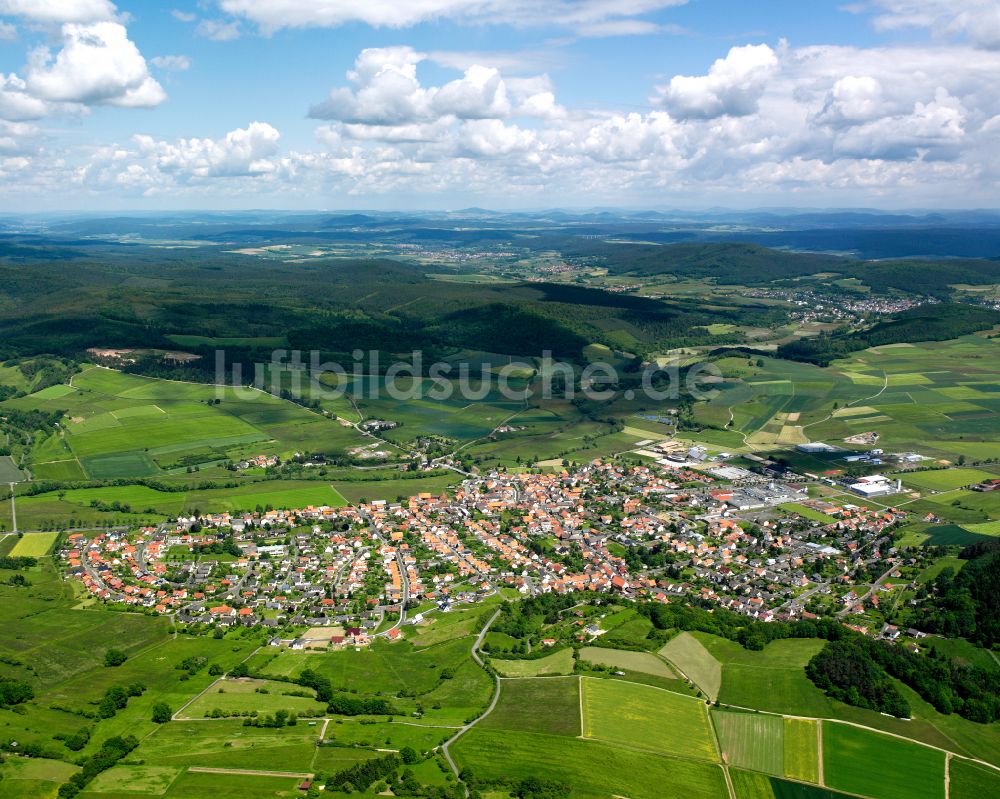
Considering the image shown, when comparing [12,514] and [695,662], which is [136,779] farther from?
[12,514]

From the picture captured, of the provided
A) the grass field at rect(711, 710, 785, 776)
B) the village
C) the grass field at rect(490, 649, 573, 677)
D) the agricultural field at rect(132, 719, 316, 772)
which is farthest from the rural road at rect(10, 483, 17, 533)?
the grass field at rect(711, 710, 785, 776)

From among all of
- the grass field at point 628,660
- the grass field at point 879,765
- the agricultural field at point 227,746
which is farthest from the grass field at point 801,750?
the agricultural field at point 227,746

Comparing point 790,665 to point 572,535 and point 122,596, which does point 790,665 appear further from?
point 122,596

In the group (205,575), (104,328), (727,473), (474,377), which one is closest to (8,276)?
(104,328)

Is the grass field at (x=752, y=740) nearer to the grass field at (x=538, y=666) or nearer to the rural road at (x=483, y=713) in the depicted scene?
the grass field at (x=538, y=666)

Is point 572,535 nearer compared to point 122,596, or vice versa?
point 122,596

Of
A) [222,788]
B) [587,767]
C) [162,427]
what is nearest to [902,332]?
[162,427]
